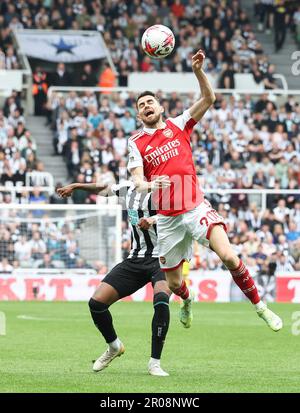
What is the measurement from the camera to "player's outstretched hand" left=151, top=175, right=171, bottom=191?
1118 cm

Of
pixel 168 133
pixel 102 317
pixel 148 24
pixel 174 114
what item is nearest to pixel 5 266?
pixel 174 114

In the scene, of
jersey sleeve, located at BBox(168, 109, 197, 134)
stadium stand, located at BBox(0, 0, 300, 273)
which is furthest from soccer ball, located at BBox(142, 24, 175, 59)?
stadium stand, located at BBox(0, 0, 300, 273)

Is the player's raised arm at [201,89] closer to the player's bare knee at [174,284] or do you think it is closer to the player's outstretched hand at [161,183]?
the player's outstretched hand at [161,183]

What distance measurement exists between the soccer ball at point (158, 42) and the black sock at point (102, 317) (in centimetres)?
274

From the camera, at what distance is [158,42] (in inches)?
487

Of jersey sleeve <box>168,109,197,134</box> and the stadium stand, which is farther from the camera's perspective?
the stadium stand

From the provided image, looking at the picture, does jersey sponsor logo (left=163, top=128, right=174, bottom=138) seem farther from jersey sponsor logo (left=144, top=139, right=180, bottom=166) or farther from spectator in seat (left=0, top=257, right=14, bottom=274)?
spectator in seat (left=0, top=257, right=14, bottom=274)

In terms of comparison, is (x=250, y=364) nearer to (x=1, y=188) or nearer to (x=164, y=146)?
(x=164, y=146)

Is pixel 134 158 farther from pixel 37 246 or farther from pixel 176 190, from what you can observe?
pixel 37 246

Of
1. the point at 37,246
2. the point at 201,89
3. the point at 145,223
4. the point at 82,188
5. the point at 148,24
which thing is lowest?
the point at 37,246

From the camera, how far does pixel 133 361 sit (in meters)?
13.8

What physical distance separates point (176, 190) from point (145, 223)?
1.56ft

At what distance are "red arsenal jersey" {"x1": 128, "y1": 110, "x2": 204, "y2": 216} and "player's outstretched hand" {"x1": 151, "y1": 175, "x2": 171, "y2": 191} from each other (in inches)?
30.8

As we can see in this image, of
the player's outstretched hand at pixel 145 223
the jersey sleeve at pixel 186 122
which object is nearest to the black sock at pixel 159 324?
the player's outstretched hand at pixel 145 223
